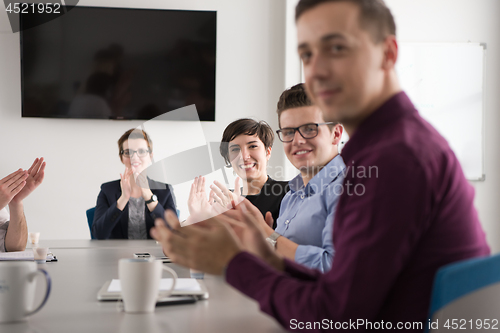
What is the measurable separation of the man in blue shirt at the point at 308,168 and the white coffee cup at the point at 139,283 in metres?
0.73

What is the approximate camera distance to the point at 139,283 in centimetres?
88

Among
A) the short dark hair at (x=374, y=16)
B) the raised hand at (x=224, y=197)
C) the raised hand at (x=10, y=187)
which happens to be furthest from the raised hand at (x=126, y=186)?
the short dark hair at (x=374, y=16)

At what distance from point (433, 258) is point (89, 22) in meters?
3.65

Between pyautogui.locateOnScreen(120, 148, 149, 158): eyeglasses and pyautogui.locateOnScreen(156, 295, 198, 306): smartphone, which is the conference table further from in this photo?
pyautogui.locateOnScreen(120, 148, 149, 158): eyeglasses

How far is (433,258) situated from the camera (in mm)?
687

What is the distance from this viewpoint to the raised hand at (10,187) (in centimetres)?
205

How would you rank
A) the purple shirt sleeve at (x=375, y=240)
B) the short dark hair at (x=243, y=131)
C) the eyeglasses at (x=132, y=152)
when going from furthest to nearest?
the eyeglasses at (x=132, y=152)
the short dark hair at (x=243, y=131)
the purple shirt sleeve at (x=375, y=240)

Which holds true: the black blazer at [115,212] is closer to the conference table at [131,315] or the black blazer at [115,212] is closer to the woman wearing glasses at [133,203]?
the woman wearing glasses at [133,203]

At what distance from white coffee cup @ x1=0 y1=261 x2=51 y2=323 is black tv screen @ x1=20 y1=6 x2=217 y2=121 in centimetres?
302

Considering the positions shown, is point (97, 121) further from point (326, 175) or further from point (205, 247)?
point (205, 247)

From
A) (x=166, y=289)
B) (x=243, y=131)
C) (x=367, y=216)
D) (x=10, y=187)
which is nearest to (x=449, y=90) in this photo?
(x=243, y=131)

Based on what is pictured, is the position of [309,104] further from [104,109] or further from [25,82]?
[25,82]

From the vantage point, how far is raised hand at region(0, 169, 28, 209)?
6.73 ft

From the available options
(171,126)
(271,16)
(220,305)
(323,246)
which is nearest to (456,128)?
(271,16)
